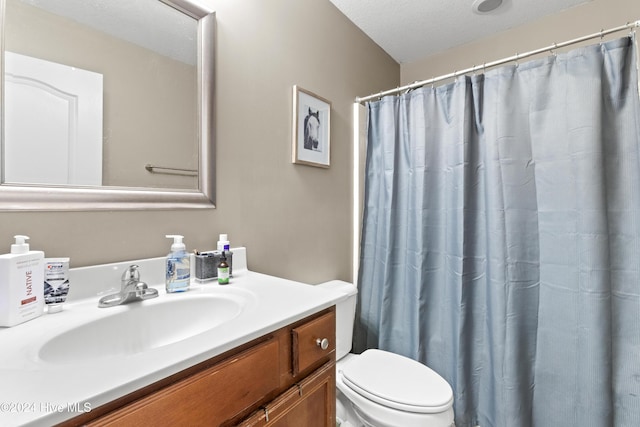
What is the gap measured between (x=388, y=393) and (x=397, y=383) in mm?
87

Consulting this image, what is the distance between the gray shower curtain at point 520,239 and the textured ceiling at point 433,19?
1.66 feet

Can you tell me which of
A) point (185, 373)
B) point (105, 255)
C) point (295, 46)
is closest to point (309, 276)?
point (105, 255)

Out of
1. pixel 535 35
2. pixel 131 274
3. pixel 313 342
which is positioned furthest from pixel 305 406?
pixel 535 35

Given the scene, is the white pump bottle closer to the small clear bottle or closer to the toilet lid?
the small clear bottle

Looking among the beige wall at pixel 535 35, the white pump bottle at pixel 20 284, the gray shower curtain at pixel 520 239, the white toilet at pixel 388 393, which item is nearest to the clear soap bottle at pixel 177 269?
the white pump bottle at pixel 20 284

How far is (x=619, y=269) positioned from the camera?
1.19 m

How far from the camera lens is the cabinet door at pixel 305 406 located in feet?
2.20

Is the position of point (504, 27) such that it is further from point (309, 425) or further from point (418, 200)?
point (309, 425)

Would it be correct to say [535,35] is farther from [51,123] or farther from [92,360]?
[92,360]

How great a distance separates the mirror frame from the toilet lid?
3.07 feet

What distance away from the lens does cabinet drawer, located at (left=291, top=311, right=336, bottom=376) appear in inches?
29.5

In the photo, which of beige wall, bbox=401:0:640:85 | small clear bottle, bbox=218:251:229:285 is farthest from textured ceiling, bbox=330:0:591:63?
small clear bottle, bbox=218:251:229:285

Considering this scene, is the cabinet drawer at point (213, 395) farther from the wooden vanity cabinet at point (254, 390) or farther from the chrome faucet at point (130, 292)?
the chrome faucet at point (130, 292)

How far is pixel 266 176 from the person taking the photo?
133 centimetres
